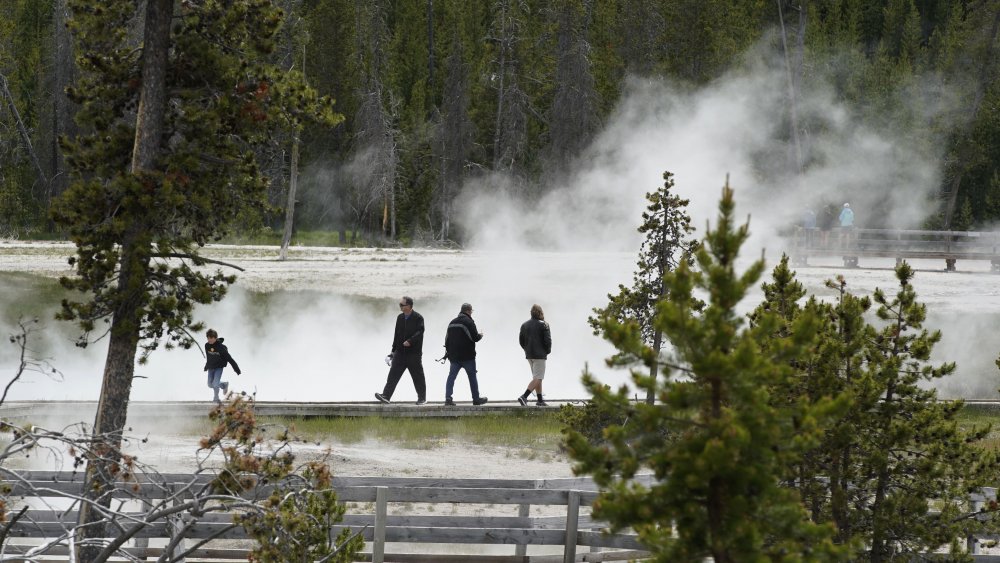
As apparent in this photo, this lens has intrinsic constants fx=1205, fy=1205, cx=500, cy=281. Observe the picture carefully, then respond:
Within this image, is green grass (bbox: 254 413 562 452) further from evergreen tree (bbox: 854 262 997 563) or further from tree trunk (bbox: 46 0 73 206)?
tree trunk (bbox: 46 0 73 206)

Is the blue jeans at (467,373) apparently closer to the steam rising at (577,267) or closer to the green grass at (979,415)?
the steam rising at (577,267)

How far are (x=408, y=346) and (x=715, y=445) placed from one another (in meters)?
11.8

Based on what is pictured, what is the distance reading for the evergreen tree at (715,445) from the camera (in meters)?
5.70

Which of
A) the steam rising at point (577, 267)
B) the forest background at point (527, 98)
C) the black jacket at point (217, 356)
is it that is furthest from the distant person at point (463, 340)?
the forest background at point (527, 98)

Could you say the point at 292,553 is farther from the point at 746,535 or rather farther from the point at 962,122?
the point at 962,122

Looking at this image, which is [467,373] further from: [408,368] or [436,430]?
[436,430]

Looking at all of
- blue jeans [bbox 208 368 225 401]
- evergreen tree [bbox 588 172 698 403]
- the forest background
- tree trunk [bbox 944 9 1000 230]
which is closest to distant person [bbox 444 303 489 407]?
evergreen tree [bbox 588 172 698 403]

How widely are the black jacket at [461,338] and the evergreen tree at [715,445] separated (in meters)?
11.2

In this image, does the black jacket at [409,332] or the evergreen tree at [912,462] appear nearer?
the evergreen tree at [912,462]

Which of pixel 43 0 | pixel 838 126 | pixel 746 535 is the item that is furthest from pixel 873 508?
pixel 43 0

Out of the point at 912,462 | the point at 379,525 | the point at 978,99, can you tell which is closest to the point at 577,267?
the point at 379,525

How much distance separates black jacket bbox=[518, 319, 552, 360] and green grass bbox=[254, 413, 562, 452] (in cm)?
94

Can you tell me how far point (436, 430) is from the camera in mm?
16953

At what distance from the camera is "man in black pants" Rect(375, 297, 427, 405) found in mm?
17016
